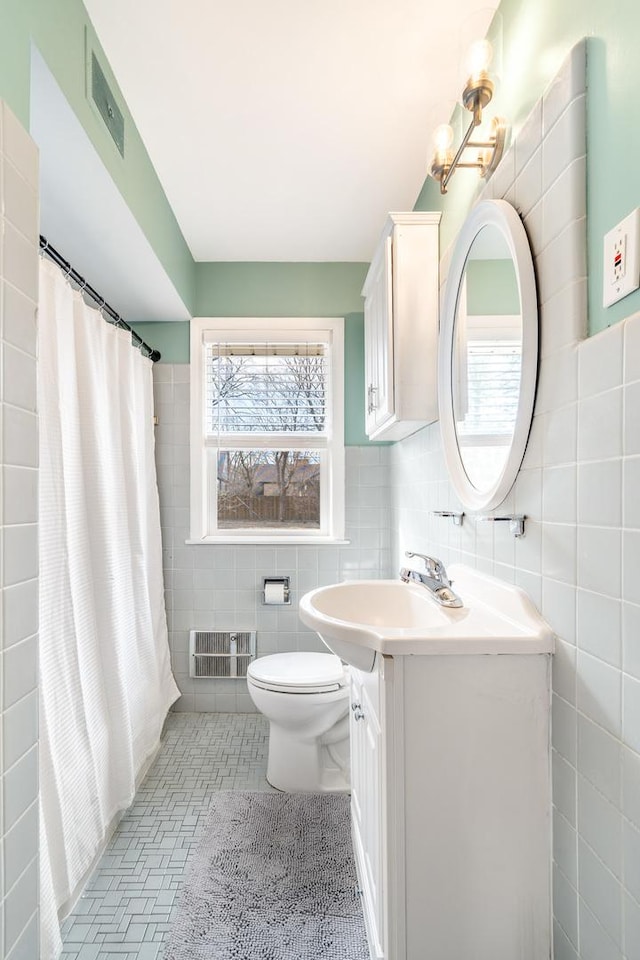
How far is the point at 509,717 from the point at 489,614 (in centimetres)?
25

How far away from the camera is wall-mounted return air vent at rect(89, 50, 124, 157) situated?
136 centimetres

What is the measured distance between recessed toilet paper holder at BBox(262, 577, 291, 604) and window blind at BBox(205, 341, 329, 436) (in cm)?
79

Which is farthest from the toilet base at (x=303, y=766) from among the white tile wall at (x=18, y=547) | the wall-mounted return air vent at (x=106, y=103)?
the wall-mounted return air vent at (x=106, y=103)

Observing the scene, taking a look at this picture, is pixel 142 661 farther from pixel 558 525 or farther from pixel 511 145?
pixel 511 145

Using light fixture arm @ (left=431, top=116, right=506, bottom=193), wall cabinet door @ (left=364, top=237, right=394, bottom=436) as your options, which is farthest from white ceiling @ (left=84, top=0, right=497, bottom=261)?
wall cabinet door @ (left=364, top=237, right=394, bottom=436)

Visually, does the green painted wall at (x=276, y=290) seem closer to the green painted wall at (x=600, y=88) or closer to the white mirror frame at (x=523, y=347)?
the white mirror frame at (x=523, y=347)

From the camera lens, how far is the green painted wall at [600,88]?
2.61 ft

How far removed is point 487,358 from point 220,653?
2073 mm

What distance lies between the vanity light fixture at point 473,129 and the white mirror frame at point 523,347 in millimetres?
118

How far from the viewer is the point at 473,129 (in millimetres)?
1214

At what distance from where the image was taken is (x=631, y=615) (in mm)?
791

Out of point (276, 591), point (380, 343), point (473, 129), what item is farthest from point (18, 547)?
point (276, 591)

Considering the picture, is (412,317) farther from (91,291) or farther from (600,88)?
(91,291)

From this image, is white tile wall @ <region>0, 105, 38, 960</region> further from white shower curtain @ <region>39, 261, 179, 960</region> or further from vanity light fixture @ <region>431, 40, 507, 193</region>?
vanity light fixture @ <region>431, 40, 507, 193</region>
